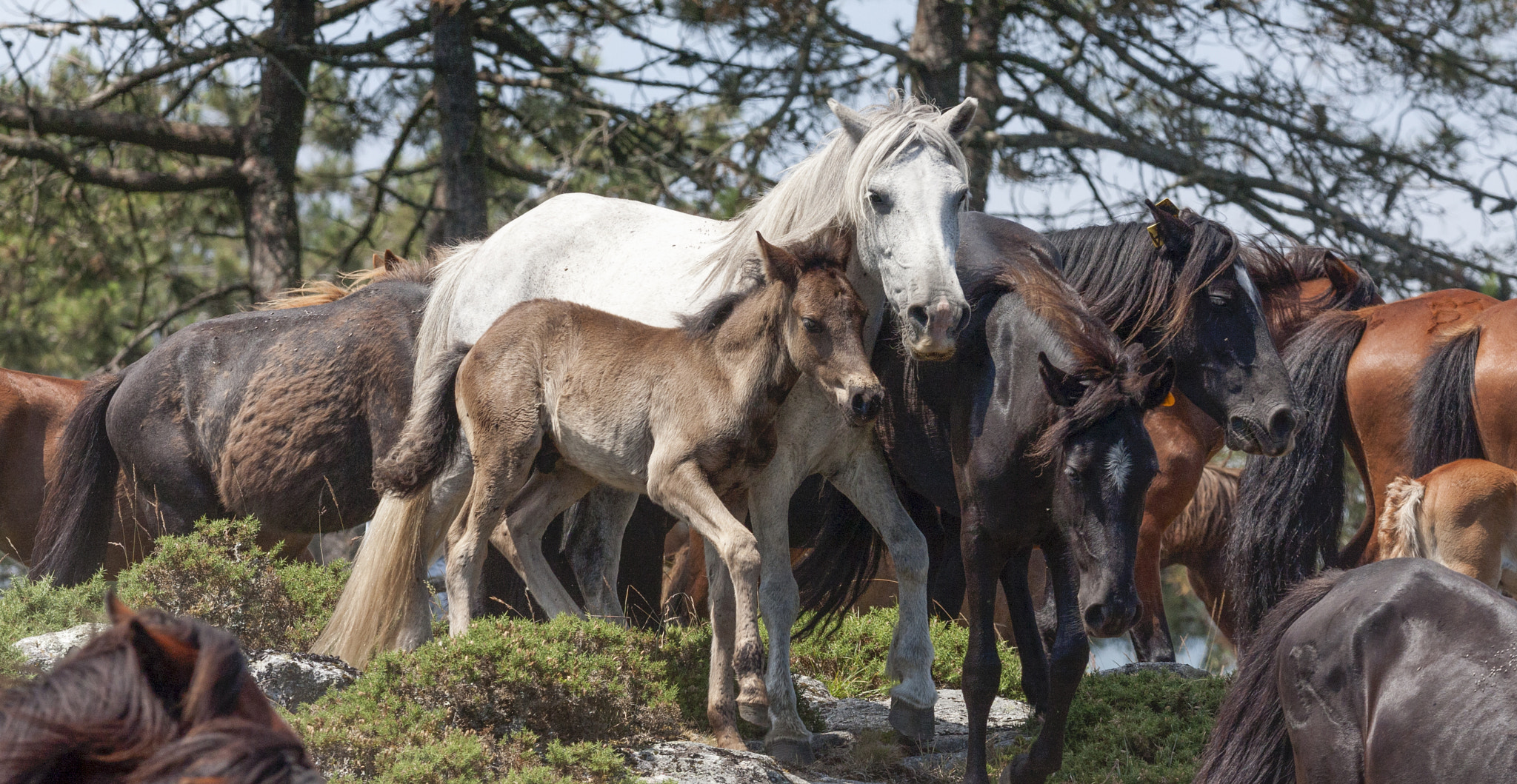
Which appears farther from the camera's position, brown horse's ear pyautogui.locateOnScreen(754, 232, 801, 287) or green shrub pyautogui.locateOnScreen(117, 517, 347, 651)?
green shrub pyautogui.locateOnScreen(117, 517, 347, 651)

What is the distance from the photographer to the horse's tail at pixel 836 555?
6180 mm

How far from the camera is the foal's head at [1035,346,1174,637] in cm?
421

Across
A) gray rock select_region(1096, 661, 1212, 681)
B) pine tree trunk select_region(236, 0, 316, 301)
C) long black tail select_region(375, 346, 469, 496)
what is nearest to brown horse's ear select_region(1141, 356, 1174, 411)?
gray rock select_region(1096, 661, 1212, 681)

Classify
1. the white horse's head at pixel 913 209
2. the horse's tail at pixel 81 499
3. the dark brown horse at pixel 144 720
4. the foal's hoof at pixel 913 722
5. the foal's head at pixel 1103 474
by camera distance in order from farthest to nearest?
the horse's tail at pixel 81 499
the foal's hoof at pixel 913 722
the white horse's head at pixel 913 209
the foal's head at pixel 1103 474
the dark brown horse at pixel 144 720

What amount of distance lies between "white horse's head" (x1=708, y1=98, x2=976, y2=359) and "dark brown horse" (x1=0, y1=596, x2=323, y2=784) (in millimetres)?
3296

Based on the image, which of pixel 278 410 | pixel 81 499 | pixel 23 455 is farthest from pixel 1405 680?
pixel 23 455

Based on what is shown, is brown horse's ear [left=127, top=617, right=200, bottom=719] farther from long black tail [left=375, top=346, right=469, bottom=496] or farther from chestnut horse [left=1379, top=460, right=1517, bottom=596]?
chestnut horse [left=1379, top=460, right=1517, bottom=596]

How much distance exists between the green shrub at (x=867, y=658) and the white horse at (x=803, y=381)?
1.22 meters

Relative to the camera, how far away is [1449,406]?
243 inches

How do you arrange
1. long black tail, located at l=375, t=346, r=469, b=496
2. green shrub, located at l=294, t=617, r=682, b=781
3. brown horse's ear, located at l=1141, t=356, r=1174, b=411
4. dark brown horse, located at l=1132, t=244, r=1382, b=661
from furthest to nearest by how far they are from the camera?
dark brown horse, located at l=1132, t=244, r=1382, b=661
long black tail, located at l=375, t=346, r=469, b=496
brown horse's ear, located at l=1141, t=356, r=1174, b=411
green shrub, located at l=294, t=617, r=682, b=781

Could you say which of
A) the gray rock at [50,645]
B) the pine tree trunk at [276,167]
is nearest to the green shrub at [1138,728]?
the gray rock at [50,645]

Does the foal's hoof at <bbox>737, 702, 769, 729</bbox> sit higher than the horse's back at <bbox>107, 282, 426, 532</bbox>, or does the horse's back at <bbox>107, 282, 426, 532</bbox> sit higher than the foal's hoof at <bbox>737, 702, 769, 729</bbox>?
the horse's back at <bbox>107, 282, 426, 532</bbox>

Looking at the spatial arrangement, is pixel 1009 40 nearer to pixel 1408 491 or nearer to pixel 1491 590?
pixel 1408 491

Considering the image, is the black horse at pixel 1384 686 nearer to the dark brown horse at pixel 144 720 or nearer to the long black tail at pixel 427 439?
the dark brown horse at pixel 144 720
